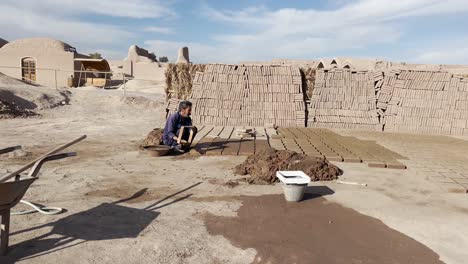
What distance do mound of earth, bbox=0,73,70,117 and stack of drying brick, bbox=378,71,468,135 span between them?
13692 millimetres

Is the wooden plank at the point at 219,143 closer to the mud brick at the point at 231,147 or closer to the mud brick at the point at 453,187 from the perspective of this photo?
the mud brick at the point at 231,147

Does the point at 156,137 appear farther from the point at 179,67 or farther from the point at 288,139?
the point at 179,67

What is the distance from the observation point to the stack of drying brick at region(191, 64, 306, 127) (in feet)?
40.3

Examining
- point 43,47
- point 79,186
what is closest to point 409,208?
point 79,186

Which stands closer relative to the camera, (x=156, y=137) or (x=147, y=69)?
(x=156, y=137)

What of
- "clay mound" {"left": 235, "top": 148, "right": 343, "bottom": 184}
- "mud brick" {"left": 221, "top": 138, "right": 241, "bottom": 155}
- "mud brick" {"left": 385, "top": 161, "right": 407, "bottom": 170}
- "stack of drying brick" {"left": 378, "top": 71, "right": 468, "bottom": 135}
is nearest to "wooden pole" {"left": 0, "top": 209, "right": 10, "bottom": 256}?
"clay mound" {"left": 235, "top": 148, "right": 343, "bottom": 184}

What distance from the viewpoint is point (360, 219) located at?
163 inches

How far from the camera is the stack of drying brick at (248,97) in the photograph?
12273mm

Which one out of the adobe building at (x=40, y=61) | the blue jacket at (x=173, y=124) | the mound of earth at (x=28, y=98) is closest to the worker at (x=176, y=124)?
the blue jacket at (x=173, y=124)

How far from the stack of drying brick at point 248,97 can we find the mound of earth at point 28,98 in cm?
741

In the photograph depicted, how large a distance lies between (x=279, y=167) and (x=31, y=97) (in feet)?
47.8

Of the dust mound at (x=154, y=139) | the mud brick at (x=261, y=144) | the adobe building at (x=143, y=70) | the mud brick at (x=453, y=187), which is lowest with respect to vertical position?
the mud brick at (x=453, y=187)

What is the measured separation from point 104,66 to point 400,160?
2687 centimetres

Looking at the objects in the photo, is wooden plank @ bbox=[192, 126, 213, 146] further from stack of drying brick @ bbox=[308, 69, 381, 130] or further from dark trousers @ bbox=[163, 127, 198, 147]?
stack of drying brick @ bbox=[308, 69, 381, 130]
